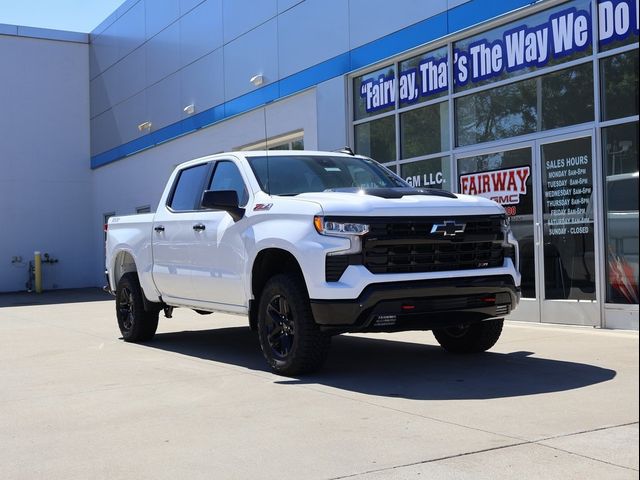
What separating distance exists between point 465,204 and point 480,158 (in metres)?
5.30

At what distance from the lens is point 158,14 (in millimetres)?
21641

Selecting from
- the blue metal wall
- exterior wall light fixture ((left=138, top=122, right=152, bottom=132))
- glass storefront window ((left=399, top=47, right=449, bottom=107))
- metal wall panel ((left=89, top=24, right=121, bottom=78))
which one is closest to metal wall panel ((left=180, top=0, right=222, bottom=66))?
the blue metal wall

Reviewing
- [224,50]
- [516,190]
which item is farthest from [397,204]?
[224,50]

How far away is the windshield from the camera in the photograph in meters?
7.18

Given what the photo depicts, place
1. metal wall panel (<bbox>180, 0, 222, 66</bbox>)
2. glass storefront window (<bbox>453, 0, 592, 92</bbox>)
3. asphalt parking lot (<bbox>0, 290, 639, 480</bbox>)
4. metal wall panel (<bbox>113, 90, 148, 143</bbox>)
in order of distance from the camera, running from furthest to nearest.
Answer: metal wall panel (<bbox>113, 90, 148, 143</bbox>)
metal wall panel (<bbox>180, 0, 222, 66</bbox>)
glass storefront window (<bbox>453, 0, 592, 92</bbox>)
asphalt parking lot (<bbox>0, 290, 639, 480</bbox>)

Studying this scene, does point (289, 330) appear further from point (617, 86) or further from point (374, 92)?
point (374, 92)

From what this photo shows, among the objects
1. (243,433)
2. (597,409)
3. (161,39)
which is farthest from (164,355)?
(161,39)

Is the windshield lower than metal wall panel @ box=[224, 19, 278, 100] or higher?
lower

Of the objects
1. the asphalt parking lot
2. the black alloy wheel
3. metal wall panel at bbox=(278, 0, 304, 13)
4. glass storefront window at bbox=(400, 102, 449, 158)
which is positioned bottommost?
the asphalt parking lot

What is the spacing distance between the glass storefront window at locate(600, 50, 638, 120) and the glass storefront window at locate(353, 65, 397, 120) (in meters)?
4.33

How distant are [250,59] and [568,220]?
30.3ft

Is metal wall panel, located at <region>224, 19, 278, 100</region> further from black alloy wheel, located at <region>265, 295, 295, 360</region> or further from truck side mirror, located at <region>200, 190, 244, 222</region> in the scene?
black alloy wheel, located at <region>265, 295, 295, 360</region>

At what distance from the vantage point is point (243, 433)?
4734mm

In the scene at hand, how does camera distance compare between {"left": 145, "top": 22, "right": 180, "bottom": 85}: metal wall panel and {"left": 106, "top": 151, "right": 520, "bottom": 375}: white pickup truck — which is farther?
{"left": 145, "top": 22, "right": 180, "bottom": 85}: metal wall panel
